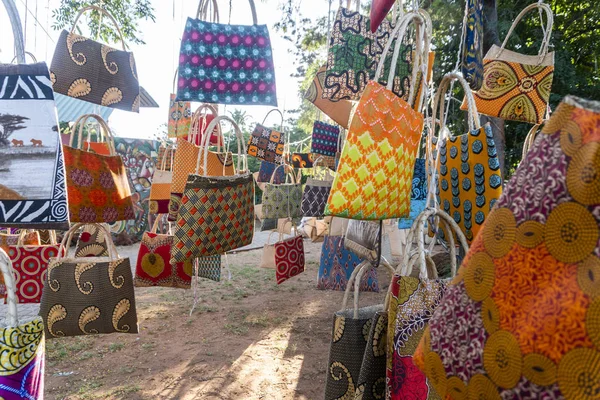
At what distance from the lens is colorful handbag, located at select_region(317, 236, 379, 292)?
404 centimetres

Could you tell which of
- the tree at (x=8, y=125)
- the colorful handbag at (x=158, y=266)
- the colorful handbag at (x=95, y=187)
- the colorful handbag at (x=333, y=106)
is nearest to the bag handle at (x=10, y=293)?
the tree at (x=8, y=125)

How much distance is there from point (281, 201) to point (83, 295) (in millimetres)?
2337

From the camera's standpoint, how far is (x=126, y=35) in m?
5.97

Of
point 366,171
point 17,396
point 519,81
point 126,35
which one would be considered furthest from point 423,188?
point 126,35

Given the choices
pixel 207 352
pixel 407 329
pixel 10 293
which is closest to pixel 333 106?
pixel 207 352

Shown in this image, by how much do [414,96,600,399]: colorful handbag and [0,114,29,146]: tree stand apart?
4.24 feet

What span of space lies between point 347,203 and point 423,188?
43.7 inches

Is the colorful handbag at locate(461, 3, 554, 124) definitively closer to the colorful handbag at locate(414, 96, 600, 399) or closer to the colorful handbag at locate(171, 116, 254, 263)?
the colorful handbag at locate(171, 116, 254, 263)

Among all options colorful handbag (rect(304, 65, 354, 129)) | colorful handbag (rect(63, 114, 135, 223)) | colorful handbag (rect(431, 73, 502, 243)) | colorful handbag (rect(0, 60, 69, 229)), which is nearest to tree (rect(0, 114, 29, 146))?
colorful handbag (rect(0, 60, 69, 229))

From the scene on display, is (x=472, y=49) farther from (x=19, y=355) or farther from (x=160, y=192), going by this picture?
(x=160, y=192)

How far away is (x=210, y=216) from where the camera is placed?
2.31 m

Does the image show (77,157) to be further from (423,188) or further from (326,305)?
(326,305)

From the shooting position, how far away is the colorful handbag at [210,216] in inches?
88.8

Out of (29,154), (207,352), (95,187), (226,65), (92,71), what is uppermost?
(226,65)
